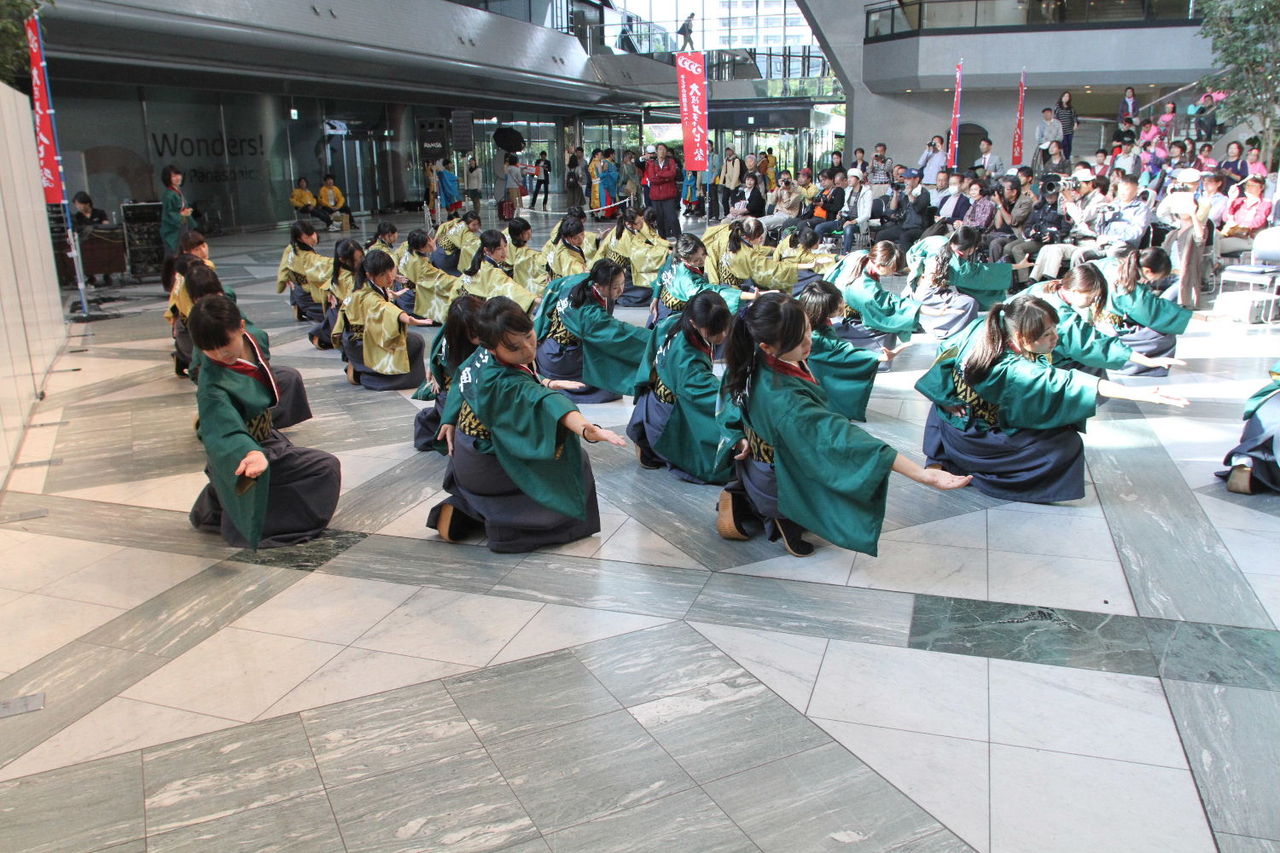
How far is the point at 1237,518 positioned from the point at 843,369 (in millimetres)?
2225

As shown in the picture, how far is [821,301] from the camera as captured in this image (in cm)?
571

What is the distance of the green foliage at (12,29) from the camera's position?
899cm

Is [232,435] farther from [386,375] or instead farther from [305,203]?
[305,203]

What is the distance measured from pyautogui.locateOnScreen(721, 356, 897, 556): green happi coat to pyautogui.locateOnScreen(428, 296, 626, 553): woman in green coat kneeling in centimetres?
72

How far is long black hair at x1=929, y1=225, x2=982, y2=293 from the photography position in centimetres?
883

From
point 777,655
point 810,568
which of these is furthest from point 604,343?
point 777,655

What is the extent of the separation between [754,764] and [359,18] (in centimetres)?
1632

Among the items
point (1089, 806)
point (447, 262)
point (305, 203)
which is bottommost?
point (1089, 806)

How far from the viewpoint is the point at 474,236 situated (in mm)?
11516

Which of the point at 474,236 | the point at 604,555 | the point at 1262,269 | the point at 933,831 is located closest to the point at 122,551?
the point at 604,555

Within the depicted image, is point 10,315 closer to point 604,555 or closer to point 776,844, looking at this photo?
point 604,555

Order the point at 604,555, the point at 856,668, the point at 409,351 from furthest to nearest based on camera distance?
the point at 409,351 < the point at 604,555 < the point at 856,668

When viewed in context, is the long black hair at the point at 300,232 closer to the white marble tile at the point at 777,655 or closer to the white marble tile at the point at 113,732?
the white marble tile at the point at 113,732

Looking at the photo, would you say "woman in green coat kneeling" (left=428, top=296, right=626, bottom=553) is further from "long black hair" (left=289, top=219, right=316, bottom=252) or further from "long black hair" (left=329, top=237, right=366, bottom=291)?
"long black hair" (left=289, top=219, right=316, bottom=252)
